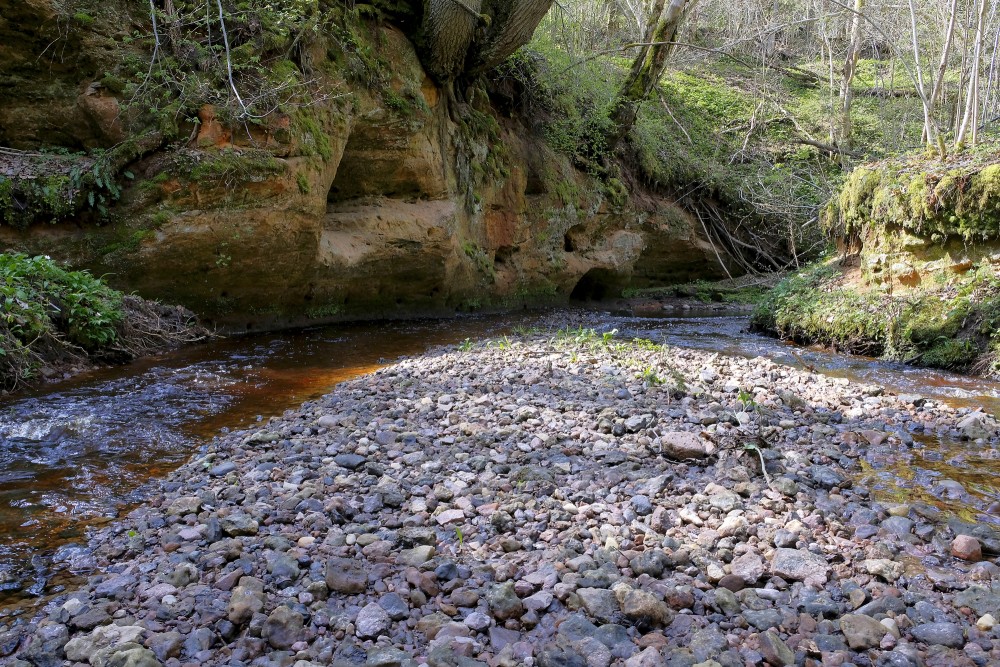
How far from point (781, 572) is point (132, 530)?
2.87 meters

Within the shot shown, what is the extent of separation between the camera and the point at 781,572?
2545 millimetres

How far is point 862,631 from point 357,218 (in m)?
9.29

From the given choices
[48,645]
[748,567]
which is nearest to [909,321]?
[748,567]

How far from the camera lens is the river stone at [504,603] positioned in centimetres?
227

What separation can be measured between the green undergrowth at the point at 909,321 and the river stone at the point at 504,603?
6618mm

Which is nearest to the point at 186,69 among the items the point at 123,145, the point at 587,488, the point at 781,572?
the point at 123,145

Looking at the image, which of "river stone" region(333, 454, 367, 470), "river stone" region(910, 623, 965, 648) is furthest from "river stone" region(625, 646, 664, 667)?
"river stone" region(333, 454, 367, 470)

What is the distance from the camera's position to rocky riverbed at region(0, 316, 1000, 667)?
2111 mm

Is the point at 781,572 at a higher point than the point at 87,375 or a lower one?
lower

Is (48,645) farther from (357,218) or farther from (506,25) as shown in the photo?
(506,25)

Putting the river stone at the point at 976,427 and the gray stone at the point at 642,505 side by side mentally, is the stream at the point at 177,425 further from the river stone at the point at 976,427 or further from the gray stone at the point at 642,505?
the gray stone at the point at 642,505

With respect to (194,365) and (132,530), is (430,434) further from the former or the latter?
(194,365)

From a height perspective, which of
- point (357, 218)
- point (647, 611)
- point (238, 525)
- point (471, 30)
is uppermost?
point (471, 30)

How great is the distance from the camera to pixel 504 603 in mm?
2293
